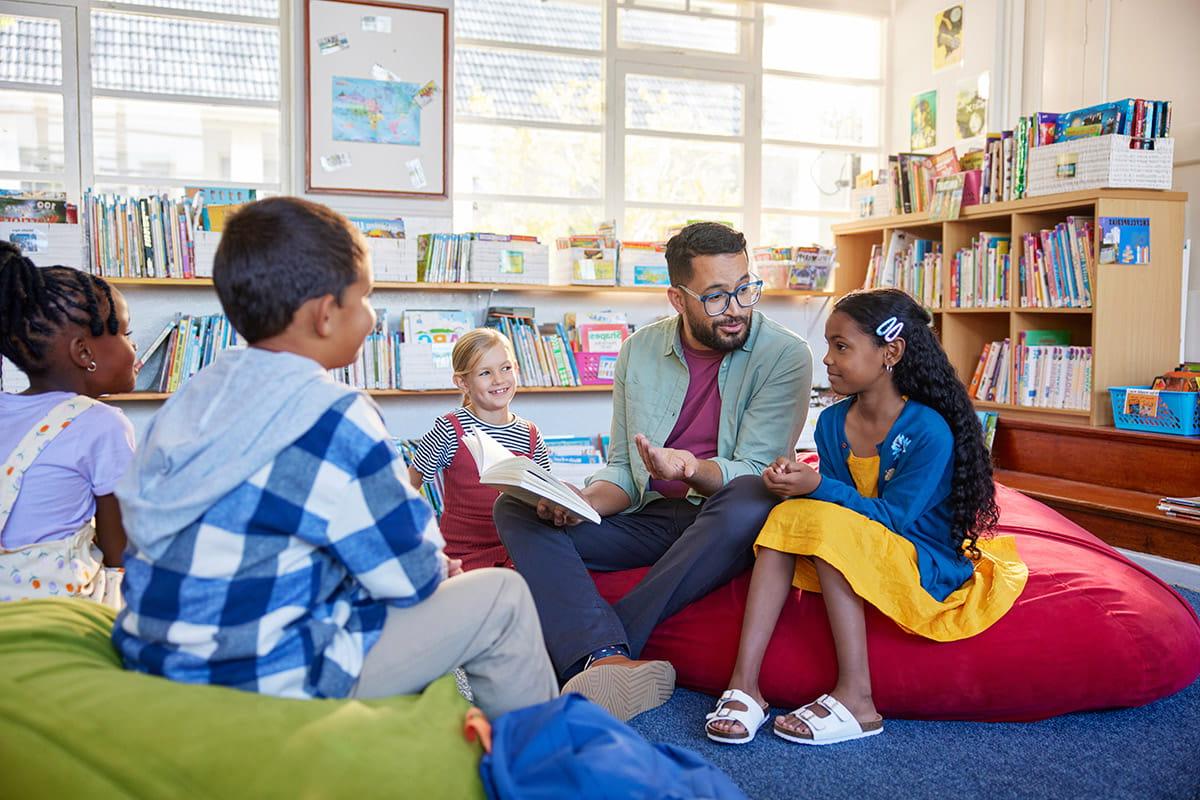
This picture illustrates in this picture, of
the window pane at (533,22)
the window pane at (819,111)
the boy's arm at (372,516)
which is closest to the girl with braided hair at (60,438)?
the boy's arm at (372,516)

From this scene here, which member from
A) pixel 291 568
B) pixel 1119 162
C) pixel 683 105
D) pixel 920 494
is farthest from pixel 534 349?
pixel 291 568

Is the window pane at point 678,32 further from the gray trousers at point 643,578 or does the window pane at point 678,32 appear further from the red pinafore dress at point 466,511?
the gray trousers at point 643,578

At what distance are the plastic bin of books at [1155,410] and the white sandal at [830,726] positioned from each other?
6.51 feet

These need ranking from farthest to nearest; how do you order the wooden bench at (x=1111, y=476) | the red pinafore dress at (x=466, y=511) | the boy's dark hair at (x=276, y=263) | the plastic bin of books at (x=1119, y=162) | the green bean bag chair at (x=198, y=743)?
the plastic bin of books at (x=1119, y=162) < the wooden bench at (x=1111, y=476) < the red pinafore dress at (x=466, y=511) < the boy's dark hair at (x=276, y=263) < the green bean bag chair at (x=198, y=743)

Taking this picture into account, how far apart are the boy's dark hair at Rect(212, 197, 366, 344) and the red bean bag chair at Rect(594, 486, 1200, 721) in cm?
124

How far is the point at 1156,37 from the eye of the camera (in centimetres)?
388

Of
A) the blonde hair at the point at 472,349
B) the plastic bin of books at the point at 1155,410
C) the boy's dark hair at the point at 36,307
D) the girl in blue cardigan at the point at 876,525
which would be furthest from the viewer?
the plastic bin of books at the point at 1155,410

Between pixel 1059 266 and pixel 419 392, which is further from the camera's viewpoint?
pixel 419 392

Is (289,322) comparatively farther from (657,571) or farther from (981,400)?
(981,400)

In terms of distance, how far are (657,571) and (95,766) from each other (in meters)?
1.28

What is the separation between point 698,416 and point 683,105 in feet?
9.20

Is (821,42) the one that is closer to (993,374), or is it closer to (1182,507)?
(993,374)

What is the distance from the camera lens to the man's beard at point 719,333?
8.32ft

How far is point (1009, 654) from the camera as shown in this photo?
2051 mm
